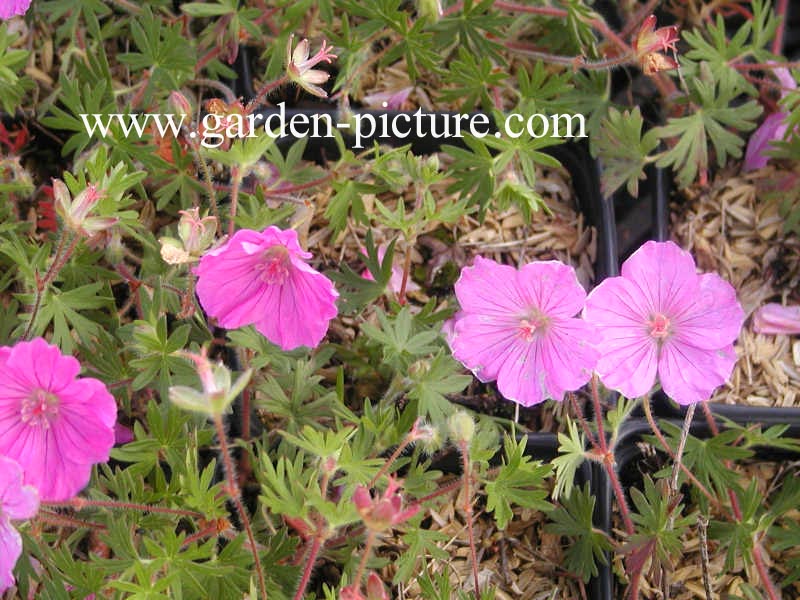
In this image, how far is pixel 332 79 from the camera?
1.74m

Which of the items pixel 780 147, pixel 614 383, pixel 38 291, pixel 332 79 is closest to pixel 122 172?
pixel 38 291

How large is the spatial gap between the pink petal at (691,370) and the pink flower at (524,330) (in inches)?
5.3

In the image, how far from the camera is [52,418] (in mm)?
1158

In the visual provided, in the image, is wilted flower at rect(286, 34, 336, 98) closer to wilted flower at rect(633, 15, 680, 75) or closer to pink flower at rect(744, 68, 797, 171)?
wilted flower at rect(633, 15, 680, 75)

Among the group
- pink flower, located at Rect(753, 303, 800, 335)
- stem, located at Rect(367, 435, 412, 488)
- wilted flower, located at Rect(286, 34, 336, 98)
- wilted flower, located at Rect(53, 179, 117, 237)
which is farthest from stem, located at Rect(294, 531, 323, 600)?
pink flower, located at Rect(753, 303, 800, 335)

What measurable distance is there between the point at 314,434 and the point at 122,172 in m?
0.46

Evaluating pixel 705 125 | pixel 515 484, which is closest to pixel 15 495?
pixel 515 484

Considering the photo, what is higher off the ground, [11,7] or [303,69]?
[11,7]

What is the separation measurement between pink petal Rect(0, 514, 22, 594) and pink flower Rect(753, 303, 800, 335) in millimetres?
1239

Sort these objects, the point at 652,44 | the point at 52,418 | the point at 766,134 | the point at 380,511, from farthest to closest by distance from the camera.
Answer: the point at 766,134
the point at 652,44
the point at 52,418
the point at 380,511

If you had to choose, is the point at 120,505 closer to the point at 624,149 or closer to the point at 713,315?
the point at 713,315

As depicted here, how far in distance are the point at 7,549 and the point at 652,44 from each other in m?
1.13

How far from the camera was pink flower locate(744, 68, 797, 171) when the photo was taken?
169cm

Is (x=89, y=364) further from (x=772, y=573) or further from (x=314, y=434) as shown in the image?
(x=772, y=573)
